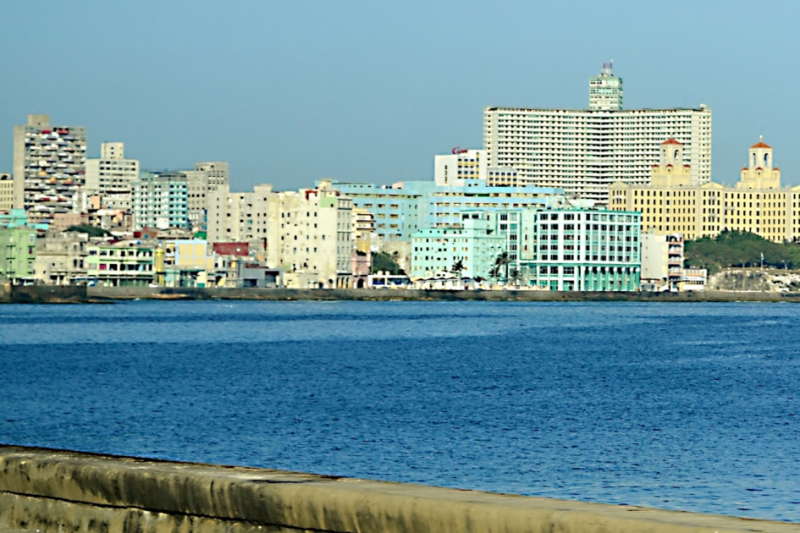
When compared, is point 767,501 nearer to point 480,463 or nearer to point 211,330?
point 480,463

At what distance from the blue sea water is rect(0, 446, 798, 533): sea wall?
11.7m

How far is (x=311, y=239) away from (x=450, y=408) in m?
155

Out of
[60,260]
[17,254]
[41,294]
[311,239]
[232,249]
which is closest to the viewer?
[41,294]

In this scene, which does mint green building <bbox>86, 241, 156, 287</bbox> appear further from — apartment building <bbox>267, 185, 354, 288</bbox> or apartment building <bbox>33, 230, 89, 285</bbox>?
apartment building <bbox>267, 185, 354, 288</bbox>

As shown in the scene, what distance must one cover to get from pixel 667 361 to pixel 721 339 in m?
26.6

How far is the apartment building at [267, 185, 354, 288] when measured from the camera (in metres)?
192

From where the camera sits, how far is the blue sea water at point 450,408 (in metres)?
24.8

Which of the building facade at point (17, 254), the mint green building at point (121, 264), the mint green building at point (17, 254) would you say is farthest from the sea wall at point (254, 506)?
the building facade at point (17, 254)

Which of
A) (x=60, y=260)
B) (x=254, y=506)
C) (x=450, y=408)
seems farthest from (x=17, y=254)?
(x=254, y=506)

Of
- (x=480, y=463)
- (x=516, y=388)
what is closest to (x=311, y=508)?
(x=480, y=463)

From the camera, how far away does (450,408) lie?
39062mm

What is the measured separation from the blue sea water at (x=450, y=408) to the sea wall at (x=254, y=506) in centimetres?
1173

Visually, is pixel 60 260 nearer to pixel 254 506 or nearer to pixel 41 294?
pixel 41 294

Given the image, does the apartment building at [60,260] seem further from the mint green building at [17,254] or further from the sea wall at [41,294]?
the sea wall at [41,294]
